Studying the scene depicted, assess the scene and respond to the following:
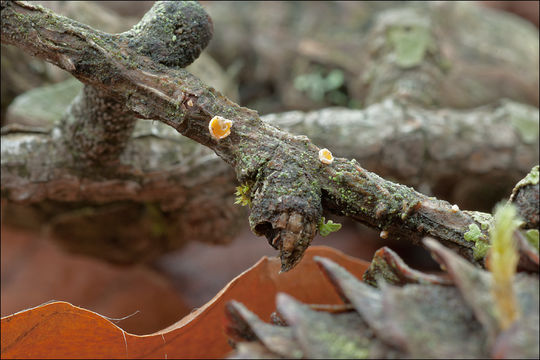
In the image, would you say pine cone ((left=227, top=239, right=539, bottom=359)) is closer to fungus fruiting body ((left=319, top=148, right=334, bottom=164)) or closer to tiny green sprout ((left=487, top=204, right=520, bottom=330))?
tiny green sprout ((left=487, top=204, right=520, bottom=330))

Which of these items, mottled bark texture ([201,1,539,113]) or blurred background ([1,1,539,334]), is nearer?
blurred background ([1,1,539,334])

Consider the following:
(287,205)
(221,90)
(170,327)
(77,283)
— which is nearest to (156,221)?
(77,283)

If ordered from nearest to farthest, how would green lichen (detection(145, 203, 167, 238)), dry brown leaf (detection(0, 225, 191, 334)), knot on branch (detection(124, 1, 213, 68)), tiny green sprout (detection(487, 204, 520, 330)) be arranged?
1. tiny green sprout (detection(487, 204, 520, 330))
2. knot on branch (detection(124, 1, 213, 68))
3. dry brown leaf (detection(0, 225, 191, 334))
4. green lichen (detection(145, 203, 167, 238))

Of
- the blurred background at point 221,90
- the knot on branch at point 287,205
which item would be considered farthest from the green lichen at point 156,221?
the knot on branch at point 287,205

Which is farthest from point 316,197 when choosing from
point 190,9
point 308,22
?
point 308,22

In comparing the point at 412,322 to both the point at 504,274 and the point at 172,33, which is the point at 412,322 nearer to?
the point at 504,274

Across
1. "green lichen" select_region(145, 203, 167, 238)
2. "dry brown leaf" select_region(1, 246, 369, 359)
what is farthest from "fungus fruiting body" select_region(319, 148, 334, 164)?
"green lichen" select_region(145, 203, 167, 238)

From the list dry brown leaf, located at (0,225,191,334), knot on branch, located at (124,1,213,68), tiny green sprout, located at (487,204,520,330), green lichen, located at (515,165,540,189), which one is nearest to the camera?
tiny green sprout, located at (487,204,520,330)

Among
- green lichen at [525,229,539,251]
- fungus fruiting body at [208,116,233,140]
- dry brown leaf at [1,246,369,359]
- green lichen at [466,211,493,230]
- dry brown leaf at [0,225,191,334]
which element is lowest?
dry brown leaf at [0,225,191,334]
